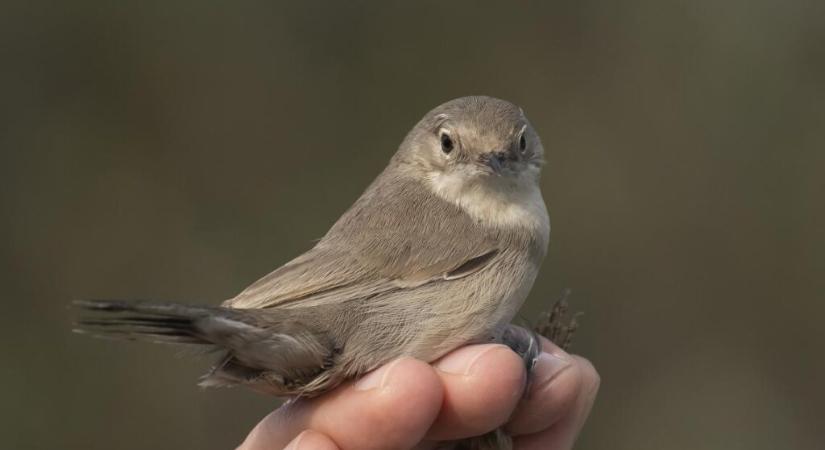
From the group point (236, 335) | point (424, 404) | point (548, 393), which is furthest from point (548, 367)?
point (236, 335)

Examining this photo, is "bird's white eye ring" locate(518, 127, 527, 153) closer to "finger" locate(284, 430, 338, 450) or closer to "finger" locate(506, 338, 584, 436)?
Result: "finger" locate(506, 338, 584, 436)

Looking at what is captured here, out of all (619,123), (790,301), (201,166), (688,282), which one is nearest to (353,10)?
(201,166)

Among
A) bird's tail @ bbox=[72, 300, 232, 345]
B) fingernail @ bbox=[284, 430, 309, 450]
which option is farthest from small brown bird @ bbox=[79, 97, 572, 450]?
fingernail @ bbox=[284, 430, 309, 450]

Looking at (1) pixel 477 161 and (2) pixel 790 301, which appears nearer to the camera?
(1) pixel 477 161

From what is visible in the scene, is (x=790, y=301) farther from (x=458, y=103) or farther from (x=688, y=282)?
(x=458, y=103)

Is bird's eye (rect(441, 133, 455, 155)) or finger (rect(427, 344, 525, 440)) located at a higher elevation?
bird's eye (rect(441, 133, 455, 155))
